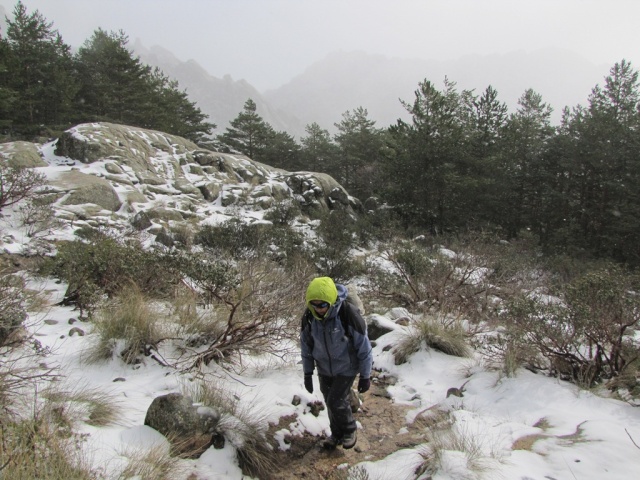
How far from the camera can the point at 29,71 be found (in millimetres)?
20750

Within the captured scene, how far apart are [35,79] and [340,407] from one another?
2787 centimetres

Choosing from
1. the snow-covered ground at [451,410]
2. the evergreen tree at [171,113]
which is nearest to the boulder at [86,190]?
the snow-covered ground at [451,410]

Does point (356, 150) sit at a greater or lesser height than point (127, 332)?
greater

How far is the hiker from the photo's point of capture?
282cm

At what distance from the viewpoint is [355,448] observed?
10.3ft

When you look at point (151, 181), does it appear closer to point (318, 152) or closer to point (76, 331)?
point (76, 331)

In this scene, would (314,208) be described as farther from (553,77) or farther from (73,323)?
(553,77)

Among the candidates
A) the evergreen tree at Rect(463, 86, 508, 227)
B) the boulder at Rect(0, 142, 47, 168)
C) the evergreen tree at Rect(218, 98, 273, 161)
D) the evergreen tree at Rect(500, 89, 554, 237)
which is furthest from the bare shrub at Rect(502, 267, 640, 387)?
the evergreen tree at Rect(218, 98, 273, 161)

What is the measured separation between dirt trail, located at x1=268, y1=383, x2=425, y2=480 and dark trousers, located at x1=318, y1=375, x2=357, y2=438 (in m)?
0.21

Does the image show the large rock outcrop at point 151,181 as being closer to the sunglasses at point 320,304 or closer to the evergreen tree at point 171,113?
the evergreen tree at point 171,113

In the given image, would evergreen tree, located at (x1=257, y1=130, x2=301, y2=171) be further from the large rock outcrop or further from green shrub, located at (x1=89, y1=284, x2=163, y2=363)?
green shrub, located at (x1=89, y1=284, x2=163, y2=363)

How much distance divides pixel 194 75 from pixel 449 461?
128740 mm

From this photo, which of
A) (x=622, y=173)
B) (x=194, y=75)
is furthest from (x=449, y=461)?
(x=194, y=75)

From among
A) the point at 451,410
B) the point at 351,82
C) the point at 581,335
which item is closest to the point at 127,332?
the point at 451,410
